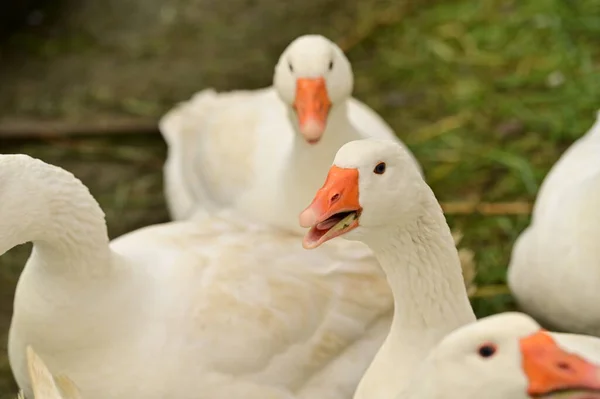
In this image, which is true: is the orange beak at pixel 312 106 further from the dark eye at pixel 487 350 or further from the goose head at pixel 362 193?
the dark eye at pixel 487 350

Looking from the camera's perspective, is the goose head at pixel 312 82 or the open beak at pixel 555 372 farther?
the goose head at pixel 312 82

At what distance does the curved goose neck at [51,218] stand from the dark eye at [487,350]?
3.59ft

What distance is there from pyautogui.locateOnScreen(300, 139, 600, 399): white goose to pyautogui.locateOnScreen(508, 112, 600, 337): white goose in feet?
1.73

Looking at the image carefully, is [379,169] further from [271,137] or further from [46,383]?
[271,137]

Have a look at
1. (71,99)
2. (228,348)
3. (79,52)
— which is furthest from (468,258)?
(79,52)

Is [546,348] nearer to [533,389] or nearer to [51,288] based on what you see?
[533,389]

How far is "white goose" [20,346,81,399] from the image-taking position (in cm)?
202

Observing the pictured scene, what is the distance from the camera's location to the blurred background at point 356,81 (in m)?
3.61

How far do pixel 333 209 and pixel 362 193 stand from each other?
74 mm

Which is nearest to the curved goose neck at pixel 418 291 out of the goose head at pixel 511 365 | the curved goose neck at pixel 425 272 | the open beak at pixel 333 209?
the curved goose neck at pixel 425 272

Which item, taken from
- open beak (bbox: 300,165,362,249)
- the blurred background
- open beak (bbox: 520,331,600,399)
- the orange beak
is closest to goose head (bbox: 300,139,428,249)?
open beak (bbox: 300,165,362,249)

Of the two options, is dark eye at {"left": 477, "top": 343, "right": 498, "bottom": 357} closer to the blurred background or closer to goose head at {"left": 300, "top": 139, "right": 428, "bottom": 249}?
goose head at {"left": 300, "top": 139, "right": 428, "bottom": 249}

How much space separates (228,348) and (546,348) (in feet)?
3.37

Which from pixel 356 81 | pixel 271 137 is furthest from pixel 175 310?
pixel 356 81
